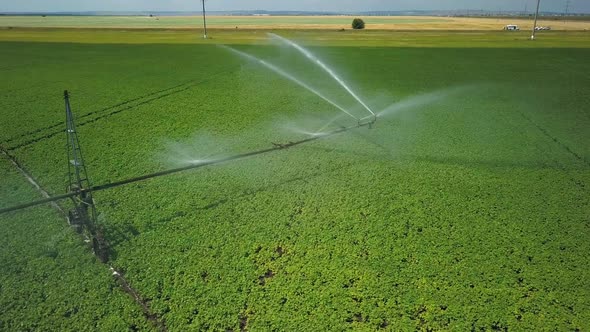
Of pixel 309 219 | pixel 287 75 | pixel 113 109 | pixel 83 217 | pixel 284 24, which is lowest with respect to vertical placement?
pixel 309 219

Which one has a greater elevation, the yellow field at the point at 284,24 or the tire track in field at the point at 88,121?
the yellow field at the point at 284,24

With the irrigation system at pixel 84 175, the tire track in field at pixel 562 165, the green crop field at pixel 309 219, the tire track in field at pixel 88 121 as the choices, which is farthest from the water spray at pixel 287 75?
the tire track in field at pixel 88 121

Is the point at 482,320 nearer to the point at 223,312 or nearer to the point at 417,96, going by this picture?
the point at 223,312

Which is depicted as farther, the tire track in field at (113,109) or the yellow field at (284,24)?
the yellow field at (284,24)

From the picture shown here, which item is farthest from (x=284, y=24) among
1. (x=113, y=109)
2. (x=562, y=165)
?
(x=562, y=165)

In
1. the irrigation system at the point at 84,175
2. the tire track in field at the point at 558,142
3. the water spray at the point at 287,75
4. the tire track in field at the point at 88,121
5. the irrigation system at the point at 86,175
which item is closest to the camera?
the irrigation system at the point at 84,175

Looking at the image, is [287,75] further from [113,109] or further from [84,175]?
[84,175]

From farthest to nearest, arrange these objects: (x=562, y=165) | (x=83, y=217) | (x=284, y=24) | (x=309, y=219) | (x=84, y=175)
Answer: (x=284, y=24)
(x=562, y=165)
(x=84, y=175)
(x=309, y=219)
(x=83, y=217)

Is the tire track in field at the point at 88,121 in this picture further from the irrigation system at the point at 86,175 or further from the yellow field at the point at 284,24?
the yellow field at the point at 284,24

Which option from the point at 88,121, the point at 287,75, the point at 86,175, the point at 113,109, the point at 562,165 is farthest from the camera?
the point at 287,75
